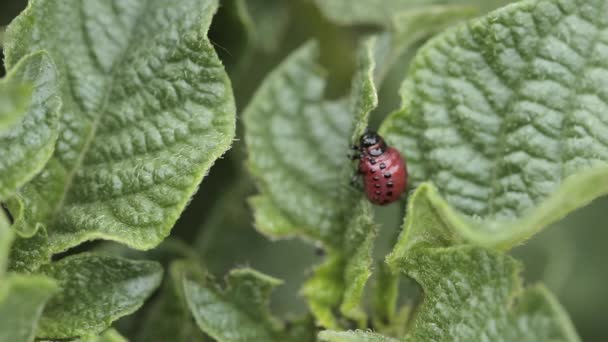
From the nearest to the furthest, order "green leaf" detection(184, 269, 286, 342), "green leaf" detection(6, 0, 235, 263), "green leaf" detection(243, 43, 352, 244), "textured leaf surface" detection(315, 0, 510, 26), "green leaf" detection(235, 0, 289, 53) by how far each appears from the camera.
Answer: "green leaf" detection(6, 0, 235, 263)
"green leaf" detection(184, 269, 286, 342)
"green leaf" detection(243, 43, 352, 244)
"textured leaf surface" detection(315, 0, 510, 26)
"green leaf" detection(235, 0, 289, 53)

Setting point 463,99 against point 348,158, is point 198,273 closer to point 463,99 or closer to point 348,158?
point 348,158

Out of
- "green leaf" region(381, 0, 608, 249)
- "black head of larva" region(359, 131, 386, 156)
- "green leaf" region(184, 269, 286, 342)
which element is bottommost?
"green leaf" region(184, 269, 286, 342)

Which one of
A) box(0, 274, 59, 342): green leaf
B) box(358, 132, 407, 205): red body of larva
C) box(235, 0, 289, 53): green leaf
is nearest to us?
box(0, 274, 59, 342): green leaf

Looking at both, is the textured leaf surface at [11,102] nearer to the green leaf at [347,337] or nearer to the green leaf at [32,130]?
the green leaf at [32,130]

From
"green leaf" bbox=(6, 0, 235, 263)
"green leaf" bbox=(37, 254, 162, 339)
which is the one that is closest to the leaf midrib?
"green leaf" bbox=(6, 0, 235, 263)

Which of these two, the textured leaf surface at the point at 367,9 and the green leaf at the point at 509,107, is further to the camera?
the textured leaf surface at the point at 367,9

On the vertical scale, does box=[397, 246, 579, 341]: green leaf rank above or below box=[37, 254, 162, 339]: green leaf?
above

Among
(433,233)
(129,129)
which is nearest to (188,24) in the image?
(129,129)

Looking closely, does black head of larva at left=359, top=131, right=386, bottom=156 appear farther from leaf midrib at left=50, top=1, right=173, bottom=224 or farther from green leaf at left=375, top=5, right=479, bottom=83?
leaf midrib at left=50, top=1, right=173, bottom=224

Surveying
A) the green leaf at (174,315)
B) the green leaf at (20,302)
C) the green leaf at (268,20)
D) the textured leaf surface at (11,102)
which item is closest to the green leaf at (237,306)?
the green leaf at (174,315)
